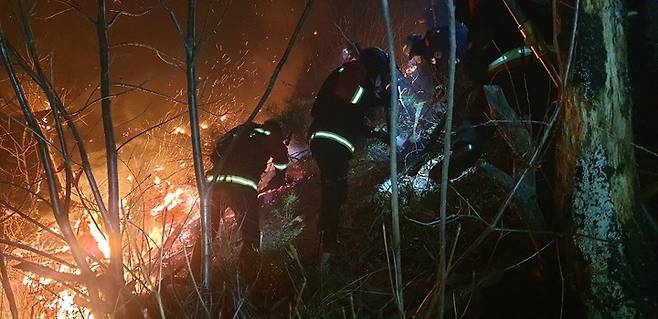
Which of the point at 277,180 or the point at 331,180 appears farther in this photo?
the point at 277,180

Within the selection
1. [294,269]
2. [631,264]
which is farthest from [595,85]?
[294,269]

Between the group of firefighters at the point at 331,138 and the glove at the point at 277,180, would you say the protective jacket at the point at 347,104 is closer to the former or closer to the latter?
the group of firefighters at the point at 331,138

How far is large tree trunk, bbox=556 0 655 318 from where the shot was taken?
2.51 m

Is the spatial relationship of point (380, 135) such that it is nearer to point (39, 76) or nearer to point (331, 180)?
point (331, 180)

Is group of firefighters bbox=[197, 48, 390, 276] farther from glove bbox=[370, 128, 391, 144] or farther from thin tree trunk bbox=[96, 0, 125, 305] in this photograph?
thin tree trunk bbox=[96, 0, 125, 305]

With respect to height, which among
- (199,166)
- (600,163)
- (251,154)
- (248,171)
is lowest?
(600,163)

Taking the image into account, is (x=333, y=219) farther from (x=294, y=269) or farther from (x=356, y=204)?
(x=356, y=204)

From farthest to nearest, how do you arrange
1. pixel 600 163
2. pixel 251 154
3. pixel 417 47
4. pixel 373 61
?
pixel 417 47 → pixel 251 154 → pixel 373 61 → pixel 600 163

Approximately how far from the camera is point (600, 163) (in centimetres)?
257

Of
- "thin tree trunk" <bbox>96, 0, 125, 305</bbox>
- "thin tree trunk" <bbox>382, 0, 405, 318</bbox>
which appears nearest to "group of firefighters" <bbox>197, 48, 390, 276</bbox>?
"thin tree trunk" <bbox>96, 0, 125, 305</bbox>

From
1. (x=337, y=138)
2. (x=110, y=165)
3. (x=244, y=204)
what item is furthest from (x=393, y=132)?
(x=244, y=204)

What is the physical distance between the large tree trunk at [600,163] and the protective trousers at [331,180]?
103 inches

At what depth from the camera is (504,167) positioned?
4.60 meters

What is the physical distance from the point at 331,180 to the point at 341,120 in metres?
0.64
